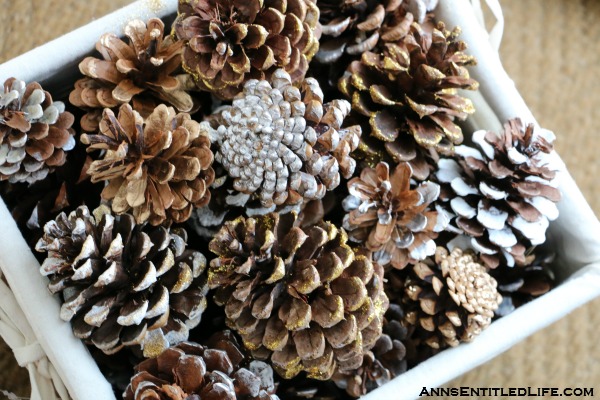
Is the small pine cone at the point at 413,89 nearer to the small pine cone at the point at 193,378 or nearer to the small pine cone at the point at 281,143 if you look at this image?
the small pine cone at the point at 281,143

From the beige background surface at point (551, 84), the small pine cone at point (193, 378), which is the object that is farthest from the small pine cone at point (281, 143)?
the beige background surface at point (551, 84)

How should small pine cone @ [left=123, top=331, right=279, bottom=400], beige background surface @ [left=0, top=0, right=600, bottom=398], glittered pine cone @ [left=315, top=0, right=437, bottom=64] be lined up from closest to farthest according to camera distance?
1. small pine cone @ [left=123, top=331, right=279, bottom=400]
2. glittered pine cone @ [left=315, top=0, right=437, bottom=64]
3. beige background surface @ [left=0, top=0, right=600, bottom=398]

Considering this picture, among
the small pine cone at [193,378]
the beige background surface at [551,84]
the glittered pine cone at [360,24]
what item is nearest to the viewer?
the small pine cone at [193,378]

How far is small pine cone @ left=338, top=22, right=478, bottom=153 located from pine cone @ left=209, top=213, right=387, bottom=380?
112 millimetres

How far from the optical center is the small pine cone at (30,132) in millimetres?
523

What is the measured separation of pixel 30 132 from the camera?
53 centimetres

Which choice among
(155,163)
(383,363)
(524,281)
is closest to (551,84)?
(524,281)

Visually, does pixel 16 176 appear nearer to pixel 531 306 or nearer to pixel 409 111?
pixel 409 111

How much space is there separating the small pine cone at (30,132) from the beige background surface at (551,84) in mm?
351

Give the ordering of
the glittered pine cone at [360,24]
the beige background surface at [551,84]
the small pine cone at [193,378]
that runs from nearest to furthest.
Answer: the small pine cone at [193,378]
the glittered pine cone at [360,24]
the beige background surface at [551,84]

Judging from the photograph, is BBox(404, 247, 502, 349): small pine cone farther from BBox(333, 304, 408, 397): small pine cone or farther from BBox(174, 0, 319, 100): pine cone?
BBox(174, 0, 319, 100): pine cone

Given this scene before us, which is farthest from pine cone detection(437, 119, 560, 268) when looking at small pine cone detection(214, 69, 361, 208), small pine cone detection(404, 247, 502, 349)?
small pine cone detection(214, 69, 361, 208)

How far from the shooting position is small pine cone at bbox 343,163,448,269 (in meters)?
→ 0.54

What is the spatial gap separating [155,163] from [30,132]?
0.11 meters
